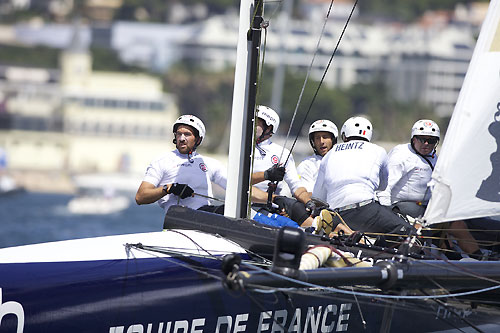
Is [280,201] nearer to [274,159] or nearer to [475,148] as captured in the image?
[274,159]

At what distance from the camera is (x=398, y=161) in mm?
6957

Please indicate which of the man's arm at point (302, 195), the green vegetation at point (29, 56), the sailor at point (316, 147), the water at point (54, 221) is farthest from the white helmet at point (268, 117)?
the green vegetation at point (29, 56)

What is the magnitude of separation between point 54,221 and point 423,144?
133ft

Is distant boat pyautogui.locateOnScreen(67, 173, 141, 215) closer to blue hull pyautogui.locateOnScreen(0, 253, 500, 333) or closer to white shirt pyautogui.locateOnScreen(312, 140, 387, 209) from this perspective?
white shirt pyautogui.locateOnScreen(312, 140, 387, 209)

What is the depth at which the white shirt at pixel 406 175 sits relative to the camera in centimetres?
695

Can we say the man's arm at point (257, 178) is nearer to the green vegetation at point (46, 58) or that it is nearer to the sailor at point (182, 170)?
the sailor at point (182, 170)

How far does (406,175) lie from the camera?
275 inches

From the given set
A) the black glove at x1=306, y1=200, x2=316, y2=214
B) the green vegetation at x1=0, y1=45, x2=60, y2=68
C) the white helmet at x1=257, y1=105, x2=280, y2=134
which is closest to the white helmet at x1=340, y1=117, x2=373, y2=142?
the white helmet at x1=257, y1=105, x2=280, y2=134

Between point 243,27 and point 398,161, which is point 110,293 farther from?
point 398,161

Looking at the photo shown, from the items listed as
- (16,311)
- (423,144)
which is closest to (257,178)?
(423,144)

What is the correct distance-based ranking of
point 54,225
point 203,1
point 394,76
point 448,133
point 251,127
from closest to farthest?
point 448,133, point 251,127, point 54,225, point 394,76, point 203,1

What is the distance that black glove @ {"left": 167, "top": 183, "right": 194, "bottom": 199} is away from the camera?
250 inches

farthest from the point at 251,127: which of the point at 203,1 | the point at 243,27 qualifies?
the point at 203,1

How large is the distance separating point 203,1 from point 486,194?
8519 centimetres
